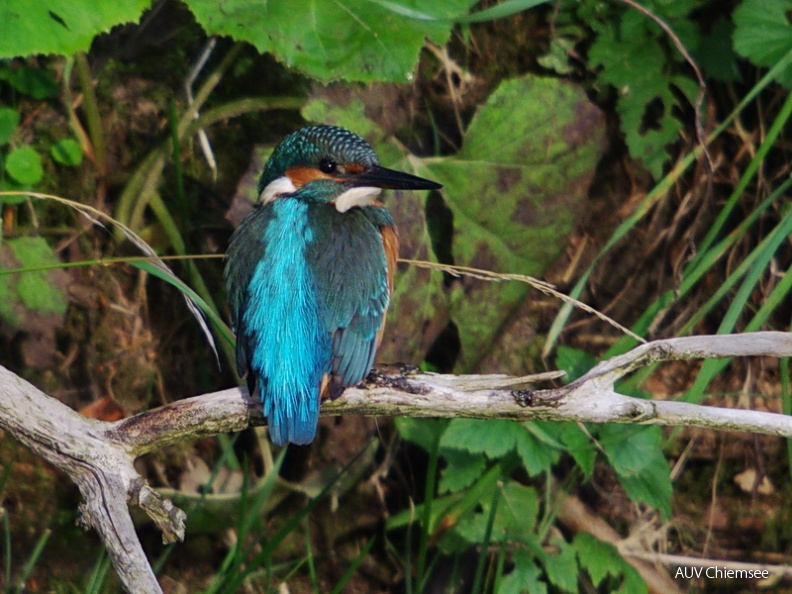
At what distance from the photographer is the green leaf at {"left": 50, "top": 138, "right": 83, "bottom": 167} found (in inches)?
132

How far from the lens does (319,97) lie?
2.99 metres

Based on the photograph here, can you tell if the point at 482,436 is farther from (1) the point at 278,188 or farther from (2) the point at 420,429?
(1) the point at 278,188

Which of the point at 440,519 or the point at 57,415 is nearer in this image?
the point at 57,415

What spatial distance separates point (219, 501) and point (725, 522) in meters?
1.78

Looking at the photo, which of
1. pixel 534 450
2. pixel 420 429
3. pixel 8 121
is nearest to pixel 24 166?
pixel 8 121

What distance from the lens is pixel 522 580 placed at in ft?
9.75

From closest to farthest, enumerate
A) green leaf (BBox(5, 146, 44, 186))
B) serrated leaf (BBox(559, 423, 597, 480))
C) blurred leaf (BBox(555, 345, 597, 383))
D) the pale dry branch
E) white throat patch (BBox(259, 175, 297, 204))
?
the pale dry branch → white throat patch (BBox(259, 175, 297, 204)) → serrated leaf (BBox(559, 423, 597, 480)) → blurred leaf (BBox(555, 345, 597, 383)) → green leaf (BBox(5, 146, 44, 186))

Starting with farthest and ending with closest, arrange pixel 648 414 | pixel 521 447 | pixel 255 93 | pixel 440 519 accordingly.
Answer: pixel 255 93
pixel 440 519
pixel 521 447
pixel 648 414

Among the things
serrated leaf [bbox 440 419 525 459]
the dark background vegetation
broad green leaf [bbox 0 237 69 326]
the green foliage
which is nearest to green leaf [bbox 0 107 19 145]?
the dark background vegetation

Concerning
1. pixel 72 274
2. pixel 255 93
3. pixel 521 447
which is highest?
pixel 255 93

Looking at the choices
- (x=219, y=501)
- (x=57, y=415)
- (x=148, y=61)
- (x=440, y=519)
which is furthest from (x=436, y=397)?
(x=148, y=61)

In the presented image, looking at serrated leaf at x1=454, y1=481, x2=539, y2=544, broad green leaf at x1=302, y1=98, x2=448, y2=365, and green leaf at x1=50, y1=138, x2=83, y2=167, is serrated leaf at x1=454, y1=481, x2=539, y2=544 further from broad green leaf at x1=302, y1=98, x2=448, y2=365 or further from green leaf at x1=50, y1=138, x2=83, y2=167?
green leaf at x1=50, y1=138, x2=83, y2=167

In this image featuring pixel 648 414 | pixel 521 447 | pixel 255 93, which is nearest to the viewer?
pixel 648 414

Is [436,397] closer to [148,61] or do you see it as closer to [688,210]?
[688,210]
